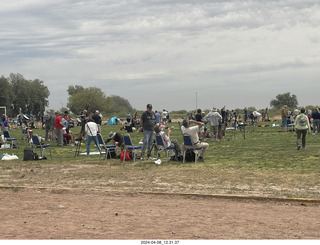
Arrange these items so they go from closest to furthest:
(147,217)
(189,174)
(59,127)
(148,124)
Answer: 1. (147,217)
2. (189,174)
3. (148,124)
4. (59,127)

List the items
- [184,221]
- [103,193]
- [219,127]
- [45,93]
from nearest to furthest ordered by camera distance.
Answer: [184,221]
[103,193]
[219,127]
[45,93]

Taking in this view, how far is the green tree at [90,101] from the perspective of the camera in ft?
386

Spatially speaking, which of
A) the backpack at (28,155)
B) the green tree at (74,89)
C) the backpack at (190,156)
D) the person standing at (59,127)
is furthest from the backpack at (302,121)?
the green tree at (74,89)

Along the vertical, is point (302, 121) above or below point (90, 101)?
below

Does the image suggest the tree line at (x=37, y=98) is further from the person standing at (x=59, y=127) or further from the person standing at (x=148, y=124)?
the person standing at (x=148, y=124)

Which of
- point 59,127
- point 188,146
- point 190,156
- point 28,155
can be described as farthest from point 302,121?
point 59,127

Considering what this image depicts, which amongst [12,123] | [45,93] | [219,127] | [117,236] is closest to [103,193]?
[117,236]

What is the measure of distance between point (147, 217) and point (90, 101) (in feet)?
365

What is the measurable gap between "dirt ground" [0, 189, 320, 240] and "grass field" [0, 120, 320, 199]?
0.81m

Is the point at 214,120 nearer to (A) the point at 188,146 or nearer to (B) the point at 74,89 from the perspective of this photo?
(A) the point at 188,146

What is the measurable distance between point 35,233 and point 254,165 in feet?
29.7

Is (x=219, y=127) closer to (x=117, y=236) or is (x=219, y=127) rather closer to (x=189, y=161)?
(x=189, y=161)

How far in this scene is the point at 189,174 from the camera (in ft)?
43.7

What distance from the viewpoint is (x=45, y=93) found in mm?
101250
